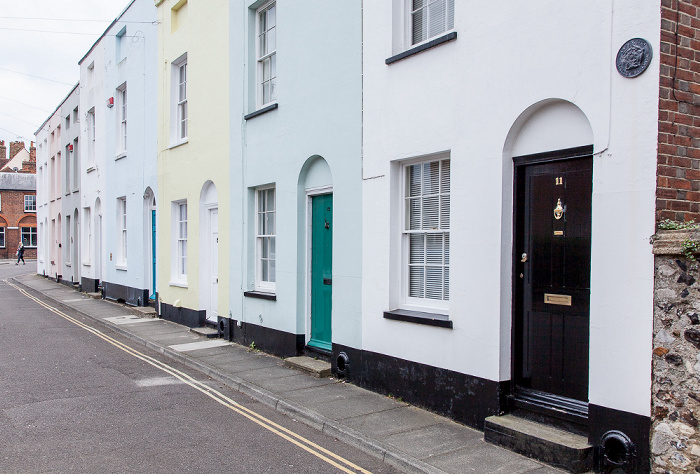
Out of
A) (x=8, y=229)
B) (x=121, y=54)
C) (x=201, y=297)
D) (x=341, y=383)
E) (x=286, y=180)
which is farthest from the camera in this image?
(x=8, y=229)

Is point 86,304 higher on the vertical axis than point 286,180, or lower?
lower

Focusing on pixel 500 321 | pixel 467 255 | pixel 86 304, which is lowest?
pixel 86 304

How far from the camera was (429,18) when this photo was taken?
7.50 meters

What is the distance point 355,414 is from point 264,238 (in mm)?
5108

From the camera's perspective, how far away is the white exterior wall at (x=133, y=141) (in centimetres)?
1625

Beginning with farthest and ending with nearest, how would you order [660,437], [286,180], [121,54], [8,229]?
[8,229] < [121,54] < [286,180] < [660,437]

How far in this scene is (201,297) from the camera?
44.4 ft

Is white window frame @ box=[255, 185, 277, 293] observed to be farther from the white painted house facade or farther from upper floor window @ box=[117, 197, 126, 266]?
upper floor window @ box=[117, 197, 126, 266]

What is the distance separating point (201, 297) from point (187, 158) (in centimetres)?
326

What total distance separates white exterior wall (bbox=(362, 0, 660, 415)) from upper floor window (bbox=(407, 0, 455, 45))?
0.25 meters

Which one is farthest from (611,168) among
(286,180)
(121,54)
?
(121,54)

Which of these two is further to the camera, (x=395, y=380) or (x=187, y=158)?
(x=187, y=158)

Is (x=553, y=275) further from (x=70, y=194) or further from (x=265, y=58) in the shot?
(x=70, y=194)

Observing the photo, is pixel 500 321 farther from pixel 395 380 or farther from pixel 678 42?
pixel 678 42
